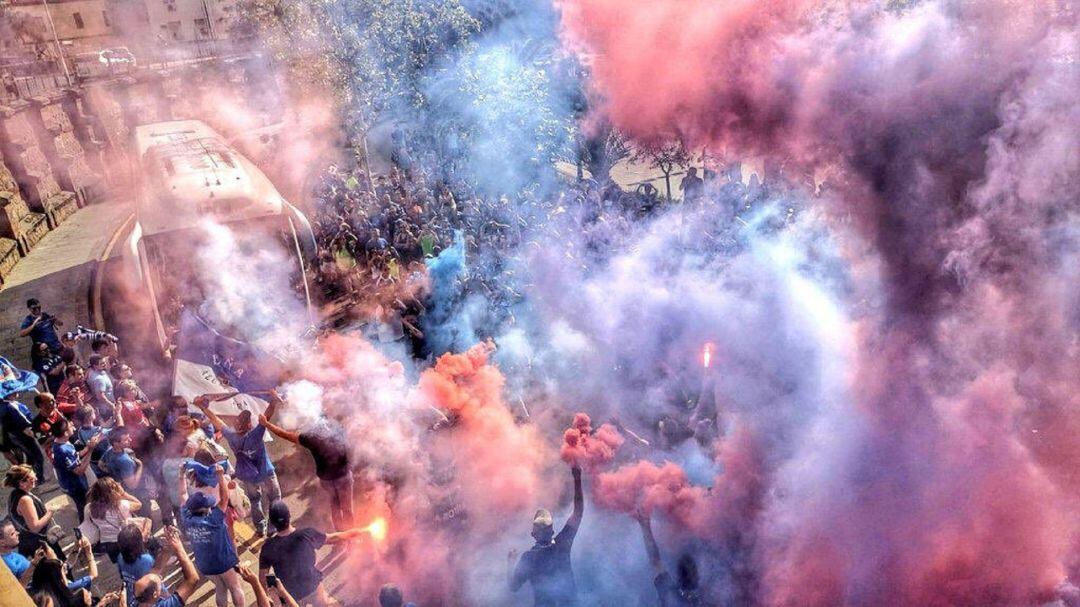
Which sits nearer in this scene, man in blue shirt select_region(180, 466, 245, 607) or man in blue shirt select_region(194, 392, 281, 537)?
man in blue shirt select_region(180, 466, 245, 607)

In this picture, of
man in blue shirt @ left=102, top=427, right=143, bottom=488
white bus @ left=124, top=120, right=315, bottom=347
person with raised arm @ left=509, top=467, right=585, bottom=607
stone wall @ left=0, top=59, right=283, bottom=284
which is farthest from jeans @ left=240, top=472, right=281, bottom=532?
stone wall @ left=0, top=59, right=283, bottom=284

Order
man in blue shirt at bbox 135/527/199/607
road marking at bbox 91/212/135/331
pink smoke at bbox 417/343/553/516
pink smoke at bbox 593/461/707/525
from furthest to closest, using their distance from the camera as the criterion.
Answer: road marking at bbox 91/212/135/331
pink smoke at bbox 417/343/553/516
pink smoke at bbox 593/461/707/525
man in blue shirt at bbox 135/527/199/607

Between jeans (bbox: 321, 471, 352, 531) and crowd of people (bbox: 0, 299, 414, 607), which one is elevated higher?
crowd of people (bbox: 0, 299, 414, 607)

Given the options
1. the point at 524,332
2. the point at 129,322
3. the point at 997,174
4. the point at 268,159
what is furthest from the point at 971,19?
the point at 268,159

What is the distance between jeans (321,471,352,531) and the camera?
6219mm

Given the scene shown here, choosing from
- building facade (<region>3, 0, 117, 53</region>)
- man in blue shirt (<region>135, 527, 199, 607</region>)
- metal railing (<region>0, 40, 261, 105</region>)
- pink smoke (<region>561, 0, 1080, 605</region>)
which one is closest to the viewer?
man in blue shirt (<region>135, 527, 199, 607</region>)

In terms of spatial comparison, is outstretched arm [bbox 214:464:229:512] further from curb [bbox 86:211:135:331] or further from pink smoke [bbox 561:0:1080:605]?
curb [bbox 86:211:135:331]

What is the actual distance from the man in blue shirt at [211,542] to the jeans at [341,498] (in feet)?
3.85

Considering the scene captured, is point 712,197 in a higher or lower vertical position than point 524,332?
higher

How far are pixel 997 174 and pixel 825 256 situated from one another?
269 centimetres

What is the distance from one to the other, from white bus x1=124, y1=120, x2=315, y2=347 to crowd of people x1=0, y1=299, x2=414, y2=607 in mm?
1303

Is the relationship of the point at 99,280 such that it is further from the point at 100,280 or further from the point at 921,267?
the point at 921,267

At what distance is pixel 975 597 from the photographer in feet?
14.5

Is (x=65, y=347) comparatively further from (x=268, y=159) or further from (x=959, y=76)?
(x=268, y=159)
